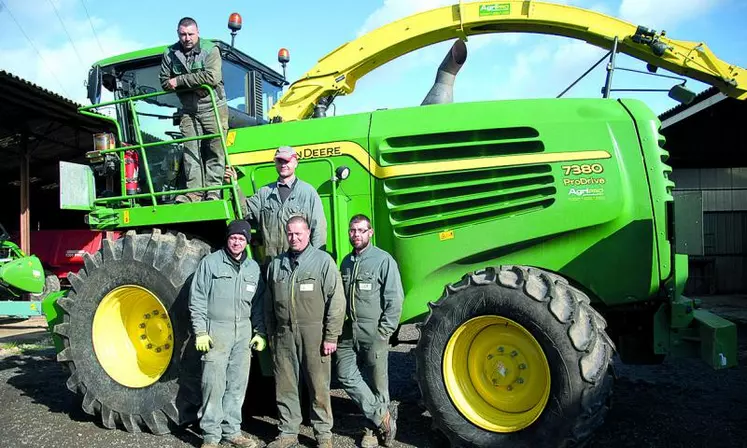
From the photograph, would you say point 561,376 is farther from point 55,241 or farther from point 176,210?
point 55,241

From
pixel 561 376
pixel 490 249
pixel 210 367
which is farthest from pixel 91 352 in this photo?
pixel 561 376

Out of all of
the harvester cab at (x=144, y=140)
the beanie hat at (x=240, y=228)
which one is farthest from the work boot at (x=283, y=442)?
the harvester cab at (x=144, y=140)

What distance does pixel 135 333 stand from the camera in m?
5.29

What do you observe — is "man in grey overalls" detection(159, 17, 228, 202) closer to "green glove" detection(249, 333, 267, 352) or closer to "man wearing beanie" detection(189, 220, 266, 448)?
"man wearing beanie" detection(189, 220, 266, 448)

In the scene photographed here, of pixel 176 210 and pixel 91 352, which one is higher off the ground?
pixel 176 210

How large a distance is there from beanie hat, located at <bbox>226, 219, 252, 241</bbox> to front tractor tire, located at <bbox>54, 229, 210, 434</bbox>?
0.59 metres

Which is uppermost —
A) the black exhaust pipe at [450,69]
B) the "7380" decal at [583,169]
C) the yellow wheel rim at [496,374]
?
the black exhaust pipe at [450,69]

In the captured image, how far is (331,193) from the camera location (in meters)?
4.96

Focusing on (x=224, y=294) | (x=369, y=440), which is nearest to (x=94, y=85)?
(x=224, y=294)

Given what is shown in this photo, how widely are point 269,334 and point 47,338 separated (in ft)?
23.0

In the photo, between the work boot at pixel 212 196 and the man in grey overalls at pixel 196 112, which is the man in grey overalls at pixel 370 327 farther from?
the man in grey overalls at pixel 196 112

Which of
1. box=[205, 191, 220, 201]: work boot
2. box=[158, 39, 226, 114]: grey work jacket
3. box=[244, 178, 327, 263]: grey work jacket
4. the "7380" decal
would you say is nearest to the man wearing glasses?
box=[244, 178, 327, 263]: grey work jacket

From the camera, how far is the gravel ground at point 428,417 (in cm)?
462

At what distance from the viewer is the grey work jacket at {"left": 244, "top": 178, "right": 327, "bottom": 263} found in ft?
15.3
